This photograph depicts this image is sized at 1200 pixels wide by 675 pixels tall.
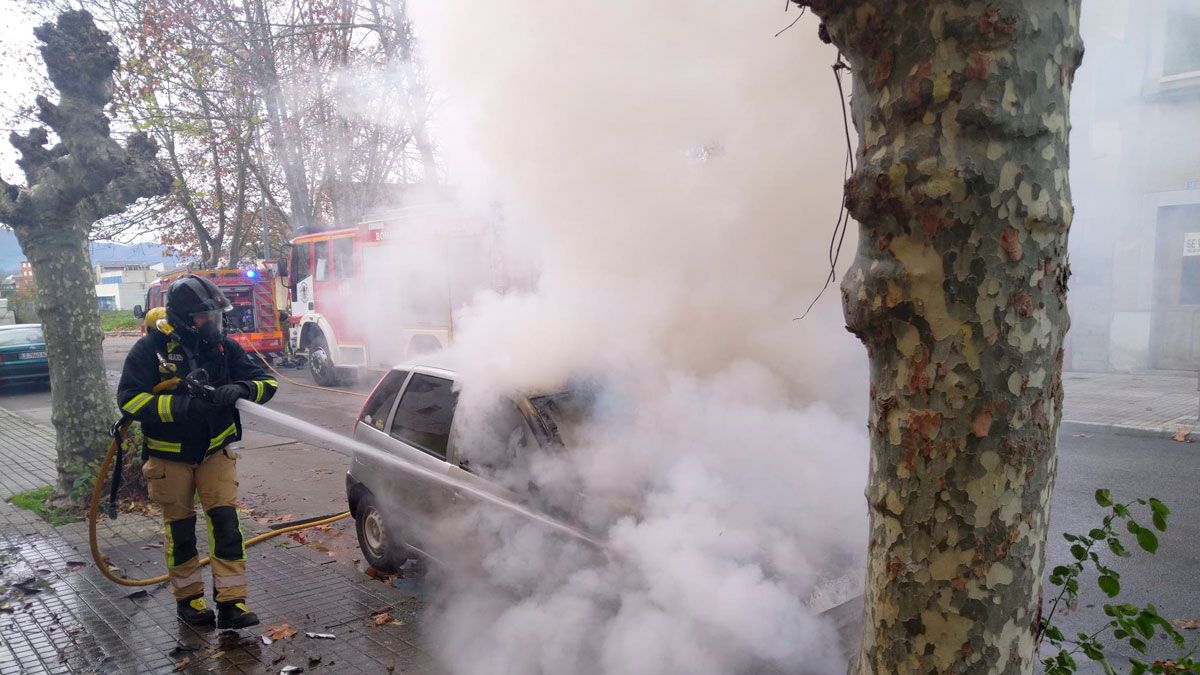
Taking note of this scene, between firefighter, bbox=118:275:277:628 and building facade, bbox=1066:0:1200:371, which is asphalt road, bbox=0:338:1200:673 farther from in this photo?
building facade, bbox=1066:0:1200:371

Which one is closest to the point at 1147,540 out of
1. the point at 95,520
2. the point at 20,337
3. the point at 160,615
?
the point at 160,615

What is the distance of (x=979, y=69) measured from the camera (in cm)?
139

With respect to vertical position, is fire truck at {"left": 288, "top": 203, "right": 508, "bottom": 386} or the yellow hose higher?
fire truck at {"left": 288, "top": 203, "right": 508, "bottom": 386}

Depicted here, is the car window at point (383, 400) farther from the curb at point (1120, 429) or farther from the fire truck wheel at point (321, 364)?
the fire truck wheel at point (321, 364)

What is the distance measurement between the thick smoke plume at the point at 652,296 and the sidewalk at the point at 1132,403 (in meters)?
5.01

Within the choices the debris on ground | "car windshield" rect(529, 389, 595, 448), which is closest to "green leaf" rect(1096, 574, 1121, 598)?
"car windshield" rect(529, 389, 595, 448)

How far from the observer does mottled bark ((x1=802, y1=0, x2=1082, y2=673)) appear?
1409 mm

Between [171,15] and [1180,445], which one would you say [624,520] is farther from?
[171,15]

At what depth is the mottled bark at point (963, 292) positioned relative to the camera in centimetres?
141

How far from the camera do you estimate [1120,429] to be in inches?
339

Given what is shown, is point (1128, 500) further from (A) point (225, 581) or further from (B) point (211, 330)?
(B) point (211, 330)

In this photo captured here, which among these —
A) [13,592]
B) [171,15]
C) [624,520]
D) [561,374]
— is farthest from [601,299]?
[171,15]

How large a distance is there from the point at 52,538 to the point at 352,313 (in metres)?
7.65

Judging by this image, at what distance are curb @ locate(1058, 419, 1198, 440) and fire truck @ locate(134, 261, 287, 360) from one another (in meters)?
15.5
